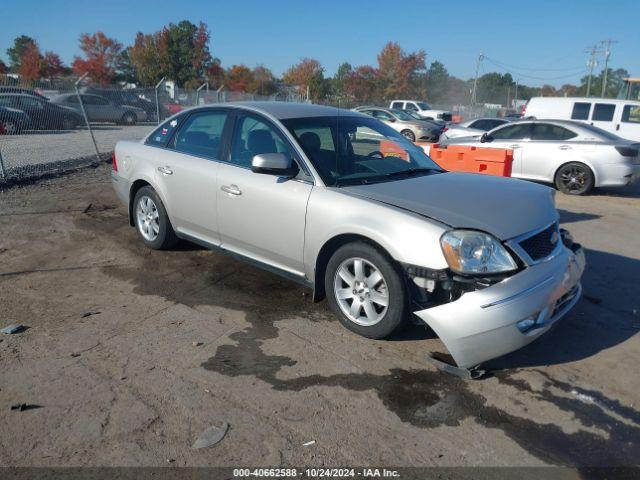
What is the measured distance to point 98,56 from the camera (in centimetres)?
5434

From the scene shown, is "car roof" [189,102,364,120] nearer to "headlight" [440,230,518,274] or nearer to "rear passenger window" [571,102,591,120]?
"headlight" [440,230,518,274]

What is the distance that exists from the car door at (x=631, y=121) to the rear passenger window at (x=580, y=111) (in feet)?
3.04

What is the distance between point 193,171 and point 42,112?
1052cm

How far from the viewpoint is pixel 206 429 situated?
2754 mm

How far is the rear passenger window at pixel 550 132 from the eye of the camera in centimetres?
1005

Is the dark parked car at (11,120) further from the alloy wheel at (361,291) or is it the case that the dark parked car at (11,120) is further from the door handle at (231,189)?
the alloy wheel at (361,291)

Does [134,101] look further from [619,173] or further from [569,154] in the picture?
[619,173]

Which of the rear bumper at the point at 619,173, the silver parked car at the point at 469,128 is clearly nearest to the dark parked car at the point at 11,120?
the silver parked car at the point at 469,128

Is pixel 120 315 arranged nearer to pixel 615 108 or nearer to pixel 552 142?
pixel 552 142

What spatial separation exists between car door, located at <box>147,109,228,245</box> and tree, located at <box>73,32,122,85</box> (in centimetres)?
5474

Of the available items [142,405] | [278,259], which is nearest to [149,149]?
[278,259]

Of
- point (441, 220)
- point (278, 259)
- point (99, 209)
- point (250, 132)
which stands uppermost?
point (250, 132)

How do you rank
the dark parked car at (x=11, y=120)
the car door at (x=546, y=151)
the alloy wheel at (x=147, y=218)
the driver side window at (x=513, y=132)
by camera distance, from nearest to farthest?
1. the alloy wheel at (x=147, y=218)
2. the car door at (x=546, y=151)
3. the driver side window at (x=513, y=132)
4. the dark parked car at (x=11, y=120)

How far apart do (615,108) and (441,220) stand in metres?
14.3
